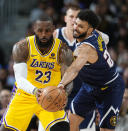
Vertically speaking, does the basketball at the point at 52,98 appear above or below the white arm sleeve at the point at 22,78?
below

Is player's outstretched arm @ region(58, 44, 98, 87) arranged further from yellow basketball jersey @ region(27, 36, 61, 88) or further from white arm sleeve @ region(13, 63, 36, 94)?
white arm sleeve @ region(13, 63, 36, 94)

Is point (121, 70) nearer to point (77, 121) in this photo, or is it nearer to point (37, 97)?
point (77, 121)

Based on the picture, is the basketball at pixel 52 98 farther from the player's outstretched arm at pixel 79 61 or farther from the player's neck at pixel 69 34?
the player's neck at pixel 69 34

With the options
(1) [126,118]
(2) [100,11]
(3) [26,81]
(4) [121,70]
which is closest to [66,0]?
(2) [100,11]

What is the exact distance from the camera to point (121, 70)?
835cm

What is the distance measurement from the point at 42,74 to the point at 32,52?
1.04ft

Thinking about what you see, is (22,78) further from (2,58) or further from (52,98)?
(2,58)

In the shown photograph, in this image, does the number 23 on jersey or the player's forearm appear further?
the number 23 on jersey

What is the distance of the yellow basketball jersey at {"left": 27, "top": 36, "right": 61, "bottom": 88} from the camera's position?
4484 mm

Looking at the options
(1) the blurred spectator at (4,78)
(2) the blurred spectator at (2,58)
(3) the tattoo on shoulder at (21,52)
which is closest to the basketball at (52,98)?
(3) the tattoo on shoulder at (21,52)

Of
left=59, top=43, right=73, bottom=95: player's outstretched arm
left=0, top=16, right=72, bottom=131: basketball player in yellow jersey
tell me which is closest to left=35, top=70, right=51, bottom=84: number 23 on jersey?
left=0, top=16, right=72, bottom=131: basketball player in yellow jersey

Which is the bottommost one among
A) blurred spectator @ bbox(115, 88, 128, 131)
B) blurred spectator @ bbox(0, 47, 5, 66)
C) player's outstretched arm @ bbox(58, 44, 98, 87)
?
blurred spectator @ bbox(115, 88, 128, 131)

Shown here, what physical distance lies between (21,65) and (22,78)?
17 centimetres

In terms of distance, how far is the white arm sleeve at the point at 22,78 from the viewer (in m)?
4.23
